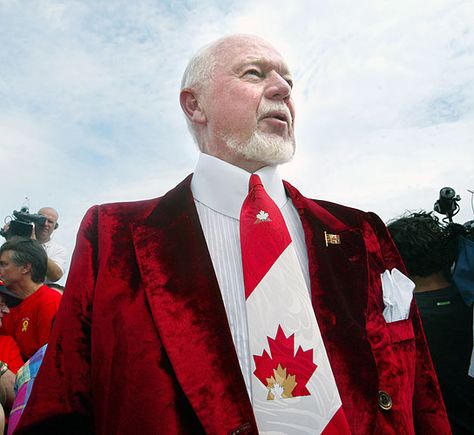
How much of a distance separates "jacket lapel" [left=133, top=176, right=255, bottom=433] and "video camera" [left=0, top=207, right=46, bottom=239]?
10.3ft

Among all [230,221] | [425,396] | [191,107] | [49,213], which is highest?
[49,213]

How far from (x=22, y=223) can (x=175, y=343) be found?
343 cm

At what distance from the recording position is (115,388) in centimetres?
106

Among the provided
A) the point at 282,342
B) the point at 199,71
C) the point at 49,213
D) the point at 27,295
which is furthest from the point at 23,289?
the point at 282,342

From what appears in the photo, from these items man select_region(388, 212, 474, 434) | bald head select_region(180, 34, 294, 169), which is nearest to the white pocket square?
bald head select_region(180, 34, 294, 169)

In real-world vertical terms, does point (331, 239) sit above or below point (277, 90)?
below

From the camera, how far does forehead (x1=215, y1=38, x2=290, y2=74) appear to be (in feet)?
5.26

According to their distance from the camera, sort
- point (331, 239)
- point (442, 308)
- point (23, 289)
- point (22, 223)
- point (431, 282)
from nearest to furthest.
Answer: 1. point (331, 239)
2. point (442, 308)
3. point (431, 282)
4. point (23, 289)
5. point (22, 223)

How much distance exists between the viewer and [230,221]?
1.38 metres

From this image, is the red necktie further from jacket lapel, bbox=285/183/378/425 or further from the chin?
the chin

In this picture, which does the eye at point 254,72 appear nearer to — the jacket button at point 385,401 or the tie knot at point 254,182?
the tie knot at point 254,182

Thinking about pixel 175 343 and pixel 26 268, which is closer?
pixel 175 343

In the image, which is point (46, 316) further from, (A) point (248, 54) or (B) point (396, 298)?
(B) point (396, 298)

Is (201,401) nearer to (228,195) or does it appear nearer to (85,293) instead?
(85,293)
